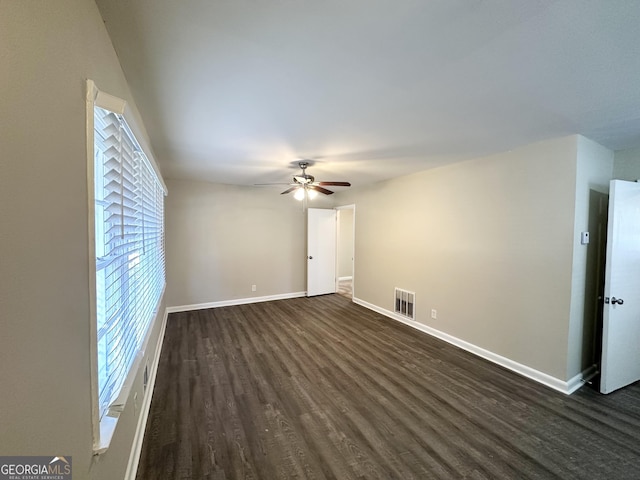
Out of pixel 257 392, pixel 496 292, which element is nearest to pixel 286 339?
pixel 257 392

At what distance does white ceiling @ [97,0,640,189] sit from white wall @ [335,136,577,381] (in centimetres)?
46

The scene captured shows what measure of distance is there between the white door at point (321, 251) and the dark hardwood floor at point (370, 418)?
2677 mm

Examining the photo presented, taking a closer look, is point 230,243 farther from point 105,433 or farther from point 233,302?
point 105,433

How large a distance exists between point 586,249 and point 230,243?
205 inches

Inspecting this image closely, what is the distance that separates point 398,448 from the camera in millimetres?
1891

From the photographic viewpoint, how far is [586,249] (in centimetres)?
264

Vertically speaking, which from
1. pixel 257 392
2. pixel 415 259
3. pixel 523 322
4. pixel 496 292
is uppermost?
pixel 415 259

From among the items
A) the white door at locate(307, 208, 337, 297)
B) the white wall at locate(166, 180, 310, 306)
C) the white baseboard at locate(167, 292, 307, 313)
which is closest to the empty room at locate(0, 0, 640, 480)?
the white baseboard at locate(167, 292, 307, 313)

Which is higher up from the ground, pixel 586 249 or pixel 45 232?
pixel 45 232

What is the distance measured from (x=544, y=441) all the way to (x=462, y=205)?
2459 mm

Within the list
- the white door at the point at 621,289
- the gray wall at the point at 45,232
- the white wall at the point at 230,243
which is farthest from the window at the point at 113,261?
the white door at the point at 621,289

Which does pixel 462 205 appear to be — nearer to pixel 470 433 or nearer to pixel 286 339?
pixel 470 433

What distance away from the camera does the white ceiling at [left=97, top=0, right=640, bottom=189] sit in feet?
3.77

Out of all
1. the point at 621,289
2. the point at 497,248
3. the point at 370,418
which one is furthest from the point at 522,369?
the point at 370,418
